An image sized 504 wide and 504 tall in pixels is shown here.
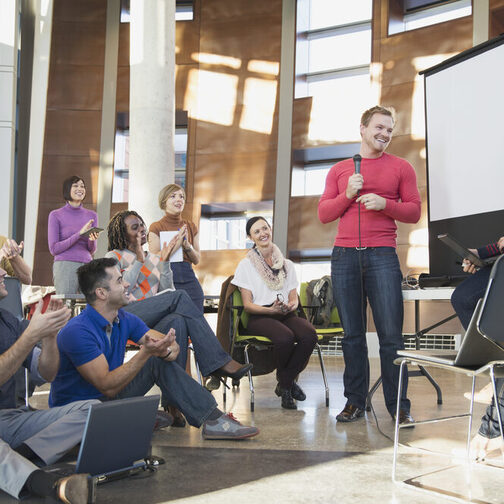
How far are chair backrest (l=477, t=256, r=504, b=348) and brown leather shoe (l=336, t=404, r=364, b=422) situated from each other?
135cm

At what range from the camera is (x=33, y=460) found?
2.20 meters

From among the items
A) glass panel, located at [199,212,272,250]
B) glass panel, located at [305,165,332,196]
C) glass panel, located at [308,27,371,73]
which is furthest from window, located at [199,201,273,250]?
glass panel, located at [308,27,371,73]

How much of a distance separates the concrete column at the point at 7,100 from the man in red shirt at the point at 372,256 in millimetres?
6261

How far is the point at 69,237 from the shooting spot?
198 inches

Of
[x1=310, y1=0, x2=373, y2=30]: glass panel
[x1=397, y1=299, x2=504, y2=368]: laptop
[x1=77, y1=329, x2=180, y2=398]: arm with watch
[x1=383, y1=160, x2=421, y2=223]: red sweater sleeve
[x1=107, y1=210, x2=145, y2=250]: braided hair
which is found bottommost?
[x1=77, y1=329, x2=180, y2=398]: arm with watch

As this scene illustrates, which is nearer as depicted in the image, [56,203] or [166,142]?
[166,142]

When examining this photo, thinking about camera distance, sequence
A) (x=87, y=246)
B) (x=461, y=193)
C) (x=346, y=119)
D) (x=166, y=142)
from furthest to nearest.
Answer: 1. (x=346, y=119)
2. (x=166, y=142)
3. (x=87, y=246)
4. (x=461, y=193)

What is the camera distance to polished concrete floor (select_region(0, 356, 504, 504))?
2.04 meters

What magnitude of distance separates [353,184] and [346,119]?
5.62 m

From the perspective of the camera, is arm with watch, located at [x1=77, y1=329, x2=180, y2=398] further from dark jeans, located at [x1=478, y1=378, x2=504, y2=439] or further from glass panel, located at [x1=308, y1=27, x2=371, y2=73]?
glass panel, located at [x1=308, y1=27, x2=371, y2=73]

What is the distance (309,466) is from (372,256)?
4.11 ft

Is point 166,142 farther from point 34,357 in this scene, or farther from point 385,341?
point 34,357

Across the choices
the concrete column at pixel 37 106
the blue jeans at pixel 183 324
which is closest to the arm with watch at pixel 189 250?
the blue jeans at pixel 183 324

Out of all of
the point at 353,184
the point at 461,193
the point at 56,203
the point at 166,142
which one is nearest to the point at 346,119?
the point at 166,142
